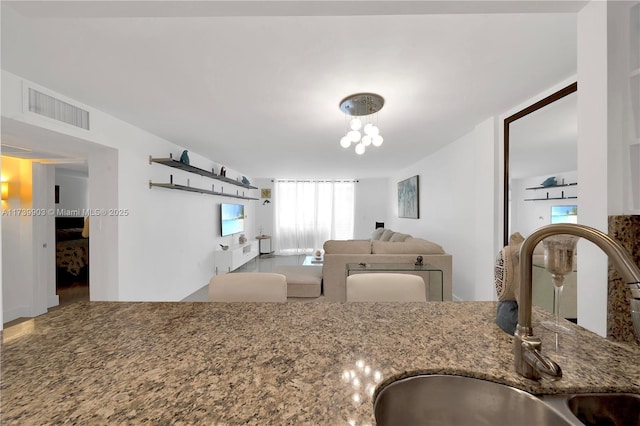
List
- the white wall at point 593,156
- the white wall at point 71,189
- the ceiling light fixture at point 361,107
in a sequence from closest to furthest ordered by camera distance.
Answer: the white wall at point 593,156 → the ceiling light fixture at point 361,107 → the white wall at point 71,189

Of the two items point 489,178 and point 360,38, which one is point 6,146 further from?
point 489,178

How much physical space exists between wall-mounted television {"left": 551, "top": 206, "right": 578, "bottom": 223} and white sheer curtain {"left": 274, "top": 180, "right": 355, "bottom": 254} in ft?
18.6

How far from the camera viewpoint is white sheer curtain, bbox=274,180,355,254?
7.56m

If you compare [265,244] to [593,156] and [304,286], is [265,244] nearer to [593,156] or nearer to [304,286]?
[304,286]

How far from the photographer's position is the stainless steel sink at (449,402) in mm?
621

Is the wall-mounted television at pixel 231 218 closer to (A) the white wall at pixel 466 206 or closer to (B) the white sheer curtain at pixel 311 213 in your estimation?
(B) the white sheer curtain at pixel 311 213

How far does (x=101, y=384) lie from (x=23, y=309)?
4151 mm

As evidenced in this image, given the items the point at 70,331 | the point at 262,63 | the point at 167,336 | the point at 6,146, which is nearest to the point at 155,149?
the point at 6,146

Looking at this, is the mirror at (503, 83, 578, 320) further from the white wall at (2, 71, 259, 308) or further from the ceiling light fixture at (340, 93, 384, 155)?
the white wall at (2, 71, 259, 308)

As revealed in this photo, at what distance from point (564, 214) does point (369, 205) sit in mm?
5727

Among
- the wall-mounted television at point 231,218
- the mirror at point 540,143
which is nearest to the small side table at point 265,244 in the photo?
the wall-mounted television at point 231,218

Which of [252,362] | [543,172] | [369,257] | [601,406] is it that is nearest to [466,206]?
[543,172]

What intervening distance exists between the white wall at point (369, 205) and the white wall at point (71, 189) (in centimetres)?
632

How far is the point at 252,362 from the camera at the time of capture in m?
0.67
